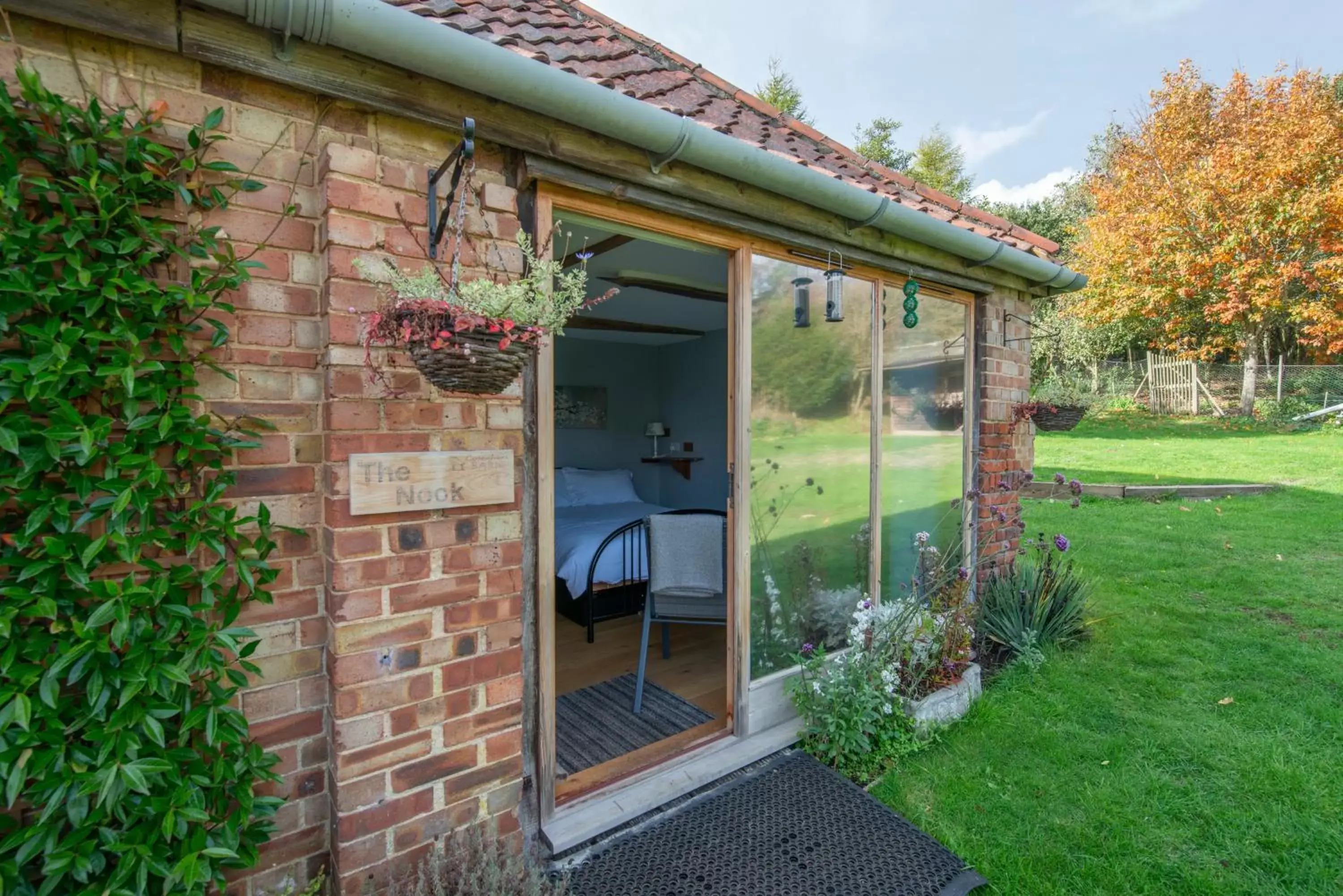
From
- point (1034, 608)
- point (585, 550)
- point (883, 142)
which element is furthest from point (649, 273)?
point (883, 142)

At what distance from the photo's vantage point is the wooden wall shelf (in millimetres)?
7359

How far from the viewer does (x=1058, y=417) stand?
3930 mm

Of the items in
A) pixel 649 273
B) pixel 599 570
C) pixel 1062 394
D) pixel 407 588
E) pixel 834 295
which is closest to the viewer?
pixel 407 588

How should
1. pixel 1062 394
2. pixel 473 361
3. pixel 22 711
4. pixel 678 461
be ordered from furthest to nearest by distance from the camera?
pixel 678 461, pixel 1062 394, pixel 473 361, pixel 22 711

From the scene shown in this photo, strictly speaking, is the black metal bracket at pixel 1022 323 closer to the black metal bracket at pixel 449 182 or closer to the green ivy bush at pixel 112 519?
Answer: the black metal bracket at pixel 449 182

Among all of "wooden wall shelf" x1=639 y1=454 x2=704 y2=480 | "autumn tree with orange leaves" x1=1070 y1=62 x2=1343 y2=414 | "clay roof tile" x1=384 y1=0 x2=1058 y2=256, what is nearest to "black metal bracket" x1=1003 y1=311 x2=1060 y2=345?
"clay roof tile" x1=384 y1=0 x2=1058 y2=256

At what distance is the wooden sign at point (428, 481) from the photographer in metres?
1.66

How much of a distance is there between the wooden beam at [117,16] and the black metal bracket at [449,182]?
0.63m

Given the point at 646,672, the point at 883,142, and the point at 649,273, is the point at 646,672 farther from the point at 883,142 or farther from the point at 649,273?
the point at 883,142

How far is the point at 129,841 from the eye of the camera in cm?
136

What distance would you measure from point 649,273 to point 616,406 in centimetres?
338

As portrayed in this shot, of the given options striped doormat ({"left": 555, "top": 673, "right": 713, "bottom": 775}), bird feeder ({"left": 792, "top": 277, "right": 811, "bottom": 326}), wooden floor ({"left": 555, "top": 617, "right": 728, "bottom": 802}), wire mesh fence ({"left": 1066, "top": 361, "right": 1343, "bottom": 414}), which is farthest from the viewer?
wire mesh fence ({"left": 1066, "top": 361, "right": 1343, "bottom": 414})

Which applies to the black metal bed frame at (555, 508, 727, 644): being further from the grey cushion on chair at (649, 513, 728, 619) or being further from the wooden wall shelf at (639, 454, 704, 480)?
the wooden wall shelf at (639, 454, 704, 480)

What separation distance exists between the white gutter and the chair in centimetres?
178
